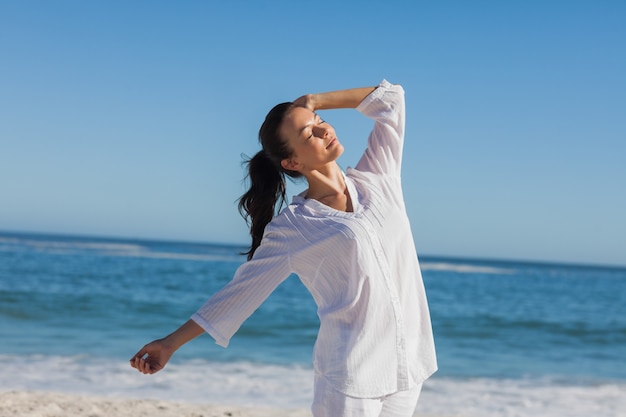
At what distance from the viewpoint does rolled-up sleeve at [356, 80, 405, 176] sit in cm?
258

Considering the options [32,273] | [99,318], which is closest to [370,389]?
[99,318]

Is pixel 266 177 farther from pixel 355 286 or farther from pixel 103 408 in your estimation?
pixel 103 408

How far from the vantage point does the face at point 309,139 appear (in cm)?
238

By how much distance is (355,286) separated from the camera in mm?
2252

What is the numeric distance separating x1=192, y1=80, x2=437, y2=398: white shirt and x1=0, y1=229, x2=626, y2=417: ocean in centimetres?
181

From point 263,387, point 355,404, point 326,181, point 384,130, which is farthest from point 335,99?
point 263,387

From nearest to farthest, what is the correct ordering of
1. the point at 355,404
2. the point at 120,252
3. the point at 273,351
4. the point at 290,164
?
the point at 355,404, the point at 290,164, the point at 273,351, the point at 120,252

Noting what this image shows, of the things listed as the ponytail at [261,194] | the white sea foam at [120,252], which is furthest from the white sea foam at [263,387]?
the white sea foam at [120,252]

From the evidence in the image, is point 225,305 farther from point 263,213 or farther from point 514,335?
point 514,335

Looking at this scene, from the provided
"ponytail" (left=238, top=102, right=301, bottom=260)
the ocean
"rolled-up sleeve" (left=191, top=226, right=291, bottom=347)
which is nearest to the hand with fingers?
"rolled-up sleeve" (left=191, top=226, right=291, bottom=347)

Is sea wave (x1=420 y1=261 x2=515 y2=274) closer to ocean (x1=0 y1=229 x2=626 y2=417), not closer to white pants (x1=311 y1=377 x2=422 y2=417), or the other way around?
ocean (x1=0 y1=229 x2=626 y2=417)

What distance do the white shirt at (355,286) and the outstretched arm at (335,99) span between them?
270 mm

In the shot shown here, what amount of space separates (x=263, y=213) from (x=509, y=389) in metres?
5.40

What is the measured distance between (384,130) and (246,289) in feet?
2.46
